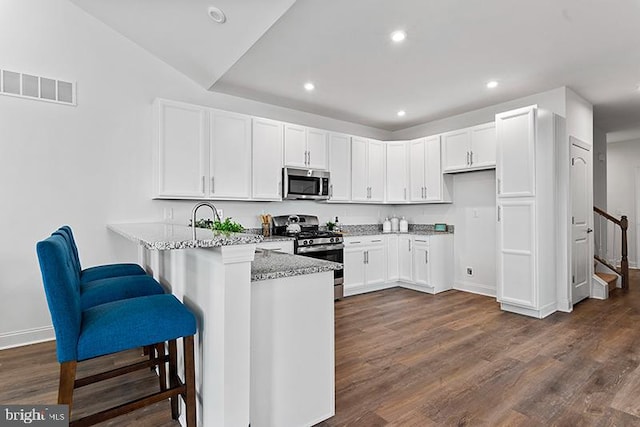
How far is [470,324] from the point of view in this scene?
11.7ft

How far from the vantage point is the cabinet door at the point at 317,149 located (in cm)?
468

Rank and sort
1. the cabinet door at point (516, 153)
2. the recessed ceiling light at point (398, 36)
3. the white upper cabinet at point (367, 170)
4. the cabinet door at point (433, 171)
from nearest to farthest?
the recessed ceiling light at point (398, 36) < the cabinet door at point (516, 153) < the cabinet door at point (433, 171) < the white upper cabinet at point (367, 170)

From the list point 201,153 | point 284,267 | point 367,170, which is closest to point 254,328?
point 284,267

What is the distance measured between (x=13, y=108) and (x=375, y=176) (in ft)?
14.6

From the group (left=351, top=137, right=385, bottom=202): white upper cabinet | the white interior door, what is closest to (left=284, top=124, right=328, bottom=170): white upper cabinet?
(left=351, top=137, right=385, bottom=202): white upper cabinet

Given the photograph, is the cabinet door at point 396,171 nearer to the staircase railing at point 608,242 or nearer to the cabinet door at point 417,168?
the cabinet door at point 417,168

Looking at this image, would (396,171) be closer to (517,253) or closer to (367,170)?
(367,170)

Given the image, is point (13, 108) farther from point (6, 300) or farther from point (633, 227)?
point (633, 227)

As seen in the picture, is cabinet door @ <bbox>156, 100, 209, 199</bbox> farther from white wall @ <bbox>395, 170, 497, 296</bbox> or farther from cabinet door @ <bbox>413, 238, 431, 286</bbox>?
white wall @ <bbox>395, 170, 497, 296</bbox>

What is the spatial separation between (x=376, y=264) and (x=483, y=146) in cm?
224

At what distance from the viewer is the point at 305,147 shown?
15.2 ft

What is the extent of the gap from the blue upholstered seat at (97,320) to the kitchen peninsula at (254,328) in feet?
0.61

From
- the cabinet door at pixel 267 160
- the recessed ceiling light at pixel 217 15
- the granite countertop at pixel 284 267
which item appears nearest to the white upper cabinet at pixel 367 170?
the cabinet door at pixel 267 160

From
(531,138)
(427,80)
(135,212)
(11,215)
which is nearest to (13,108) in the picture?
(11,215)
